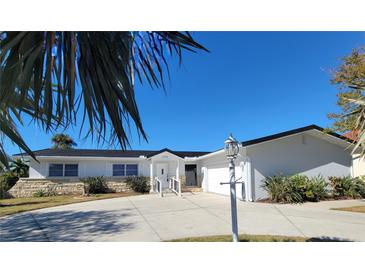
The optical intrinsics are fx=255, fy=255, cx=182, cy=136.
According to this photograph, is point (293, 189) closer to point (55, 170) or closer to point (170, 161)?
point (170, 161)

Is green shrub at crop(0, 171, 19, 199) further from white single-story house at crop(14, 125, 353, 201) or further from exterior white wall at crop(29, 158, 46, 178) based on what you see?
white single-story house at crop(14, 125, 353, 201)

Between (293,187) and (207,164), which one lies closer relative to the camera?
(293,187)

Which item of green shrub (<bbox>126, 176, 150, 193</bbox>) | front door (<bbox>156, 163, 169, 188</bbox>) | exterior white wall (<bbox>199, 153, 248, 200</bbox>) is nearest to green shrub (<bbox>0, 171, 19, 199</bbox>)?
green shrub (<bbox>126, 176, 150, 193</bbox>)

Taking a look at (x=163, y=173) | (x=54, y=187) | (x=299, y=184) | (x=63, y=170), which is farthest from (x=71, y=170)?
(x=299, y=184)

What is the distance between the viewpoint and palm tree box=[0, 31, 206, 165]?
1.73 m

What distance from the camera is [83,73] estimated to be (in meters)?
1.84

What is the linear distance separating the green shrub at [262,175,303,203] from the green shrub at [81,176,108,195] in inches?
447

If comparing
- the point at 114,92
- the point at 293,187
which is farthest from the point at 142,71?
the point at 293,187

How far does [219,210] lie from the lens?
9.67 meters

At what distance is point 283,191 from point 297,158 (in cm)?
285
